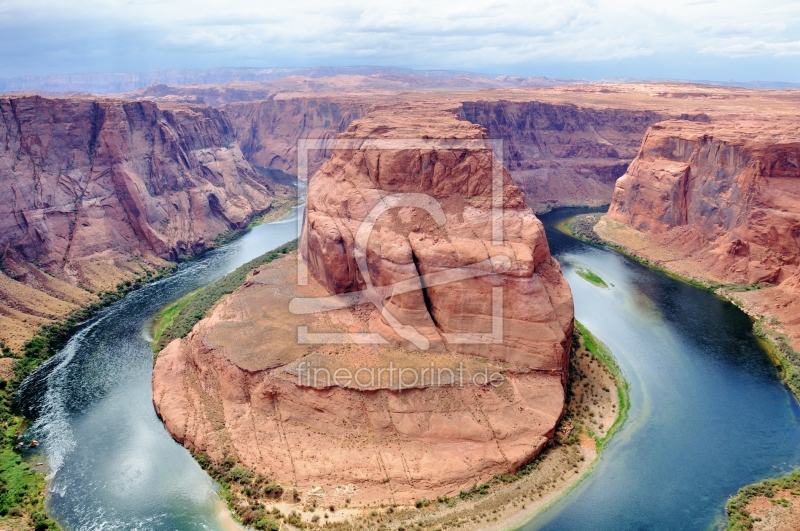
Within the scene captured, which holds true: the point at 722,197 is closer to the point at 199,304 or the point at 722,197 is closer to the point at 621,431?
the point at 621,431

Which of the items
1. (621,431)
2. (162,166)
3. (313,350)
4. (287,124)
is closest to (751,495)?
(621,431)

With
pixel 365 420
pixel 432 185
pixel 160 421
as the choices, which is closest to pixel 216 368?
pixel 160 421

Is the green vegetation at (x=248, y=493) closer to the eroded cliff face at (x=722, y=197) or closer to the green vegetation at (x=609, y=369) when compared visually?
the green vegetation at (x=609, y=369)

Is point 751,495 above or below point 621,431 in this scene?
below

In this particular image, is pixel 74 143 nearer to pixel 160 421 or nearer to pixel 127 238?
pixel 127 238

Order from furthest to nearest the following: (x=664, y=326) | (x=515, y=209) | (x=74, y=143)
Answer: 1. (x=74, y=143)
2. (x=664, y=326)
3. (x=515, y=209)
